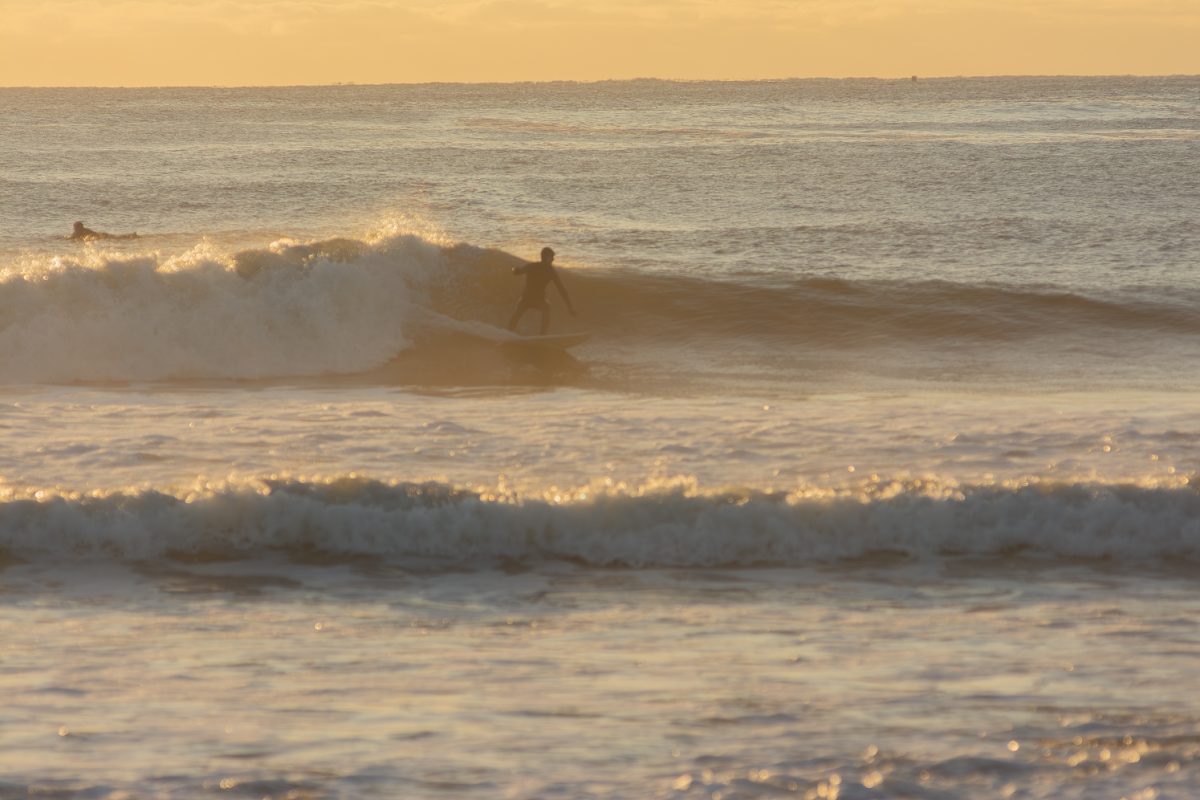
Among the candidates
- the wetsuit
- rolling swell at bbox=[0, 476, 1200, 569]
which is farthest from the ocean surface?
the wetsuit

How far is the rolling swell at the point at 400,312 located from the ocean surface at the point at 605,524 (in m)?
0.08

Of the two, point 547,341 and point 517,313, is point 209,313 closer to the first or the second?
point 517,313

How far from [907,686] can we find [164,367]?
48.3 ft

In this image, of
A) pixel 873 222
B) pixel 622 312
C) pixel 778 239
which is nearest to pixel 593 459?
pixel 622 312

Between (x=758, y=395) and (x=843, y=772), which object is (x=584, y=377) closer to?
(x=758, y=395)

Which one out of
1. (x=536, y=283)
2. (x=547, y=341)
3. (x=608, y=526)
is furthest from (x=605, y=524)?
(x=536, y=283)

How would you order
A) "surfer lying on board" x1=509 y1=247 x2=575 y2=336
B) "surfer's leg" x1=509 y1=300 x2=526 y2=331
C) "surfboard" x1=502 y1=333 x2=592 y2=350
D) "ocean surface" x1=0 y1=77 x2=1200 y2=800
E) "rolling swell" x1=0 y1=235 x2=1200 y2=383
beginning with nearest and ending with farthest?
"ocean surface" x1=0 y1=77 x2=1200 y2=800
"rolling swell" x1=0 y1=235 x2=1200 y2=383
"surfer lying on board" x1=509 y1=247 x2=575 y2=336
"surfboard" x1=502 y1=333 x2=592 y2=350
"surfer's leg" x1=509 y1=300 x2=526 y2=331

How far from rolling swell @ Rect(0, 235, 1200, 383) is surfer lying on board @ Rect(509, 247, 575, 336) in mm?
904

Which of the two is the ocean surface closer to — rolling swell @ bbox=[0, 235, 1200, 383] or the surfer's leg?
rolling swell @ bbox=[0, 235, 1200, 383]

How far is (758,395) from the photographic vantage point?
1764 centimetres

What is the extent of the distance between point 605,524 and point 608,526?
28 millimetres

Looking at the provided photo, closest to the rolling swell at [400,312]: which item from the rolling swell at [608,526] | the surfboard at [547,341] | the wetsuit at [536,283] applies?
the surfboard at [547,341]

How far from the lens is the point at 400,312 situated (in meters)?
23.2

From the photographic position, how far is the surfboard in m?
21.6
